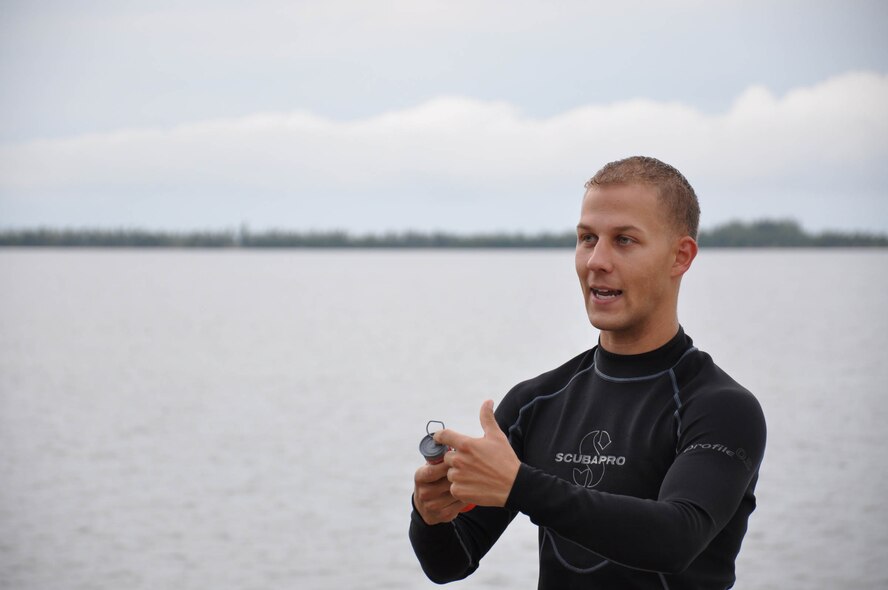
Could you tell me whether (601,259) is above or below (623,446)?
above

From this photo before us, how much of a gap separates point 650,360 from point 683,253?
0.35m

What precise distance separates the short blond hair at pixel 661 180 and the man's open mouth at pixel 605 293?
276mm

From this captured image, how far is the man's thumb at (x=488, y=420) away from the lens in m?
2.70

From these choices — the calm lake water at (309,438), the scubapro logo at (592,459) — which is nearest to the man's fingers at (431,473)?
the scubapro logo at (592,459)

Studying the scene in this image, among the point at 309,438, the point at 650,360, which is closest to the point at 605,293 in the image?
the point at 650,360

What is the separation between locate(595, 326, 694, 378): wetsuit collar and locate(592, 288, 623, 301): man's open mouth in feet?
0.72

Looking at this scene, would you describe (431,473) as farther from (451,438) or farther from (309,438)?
(309,438)

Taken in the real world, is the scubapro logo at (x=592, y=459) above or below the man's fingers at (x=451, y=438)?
below

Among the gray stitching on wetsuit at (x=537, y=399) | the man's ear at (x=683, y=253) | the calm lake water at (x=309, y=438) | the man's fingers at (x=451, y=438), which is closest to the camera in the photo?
the man's fingers at (x=451, y=438)

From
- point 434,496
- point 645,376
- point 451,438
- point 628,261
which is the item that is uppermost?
point 628,261

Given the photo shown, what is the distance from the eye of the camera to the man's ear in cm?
311

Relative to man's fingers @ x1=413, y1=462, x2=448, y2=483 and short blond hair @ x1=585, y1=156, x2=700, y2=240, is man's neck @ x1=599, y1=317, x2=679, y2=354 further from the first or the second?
man's fingers @ x1=413, y1=462, x2=448, y2=483

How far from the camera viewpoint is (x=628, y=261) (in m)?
3.01

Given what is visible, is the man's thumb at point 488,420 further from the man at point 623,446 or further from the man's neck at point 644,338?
the man's neck at point 644,338
